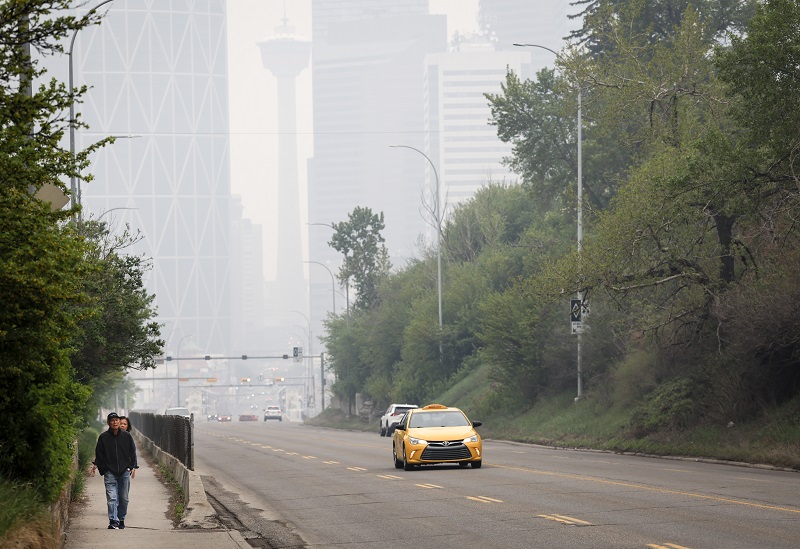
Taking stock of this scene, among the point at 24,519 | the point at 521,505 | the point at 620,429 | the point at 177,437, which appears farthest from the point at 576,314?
the point at 24,519

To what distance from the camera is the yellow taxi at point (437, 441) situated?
2936 centimetres

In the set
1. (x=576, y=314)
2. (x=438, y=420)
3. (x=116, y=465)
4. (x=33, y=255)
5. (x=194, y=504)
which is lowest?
(x=194, y=504)

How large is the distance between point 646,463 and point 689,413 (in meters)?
6.39

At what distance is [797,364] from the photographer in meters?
33.9

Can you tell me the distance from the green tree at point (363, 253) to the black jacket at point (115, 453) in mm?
79839

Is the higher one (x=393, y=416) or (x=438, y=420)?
(x=438, y=420)

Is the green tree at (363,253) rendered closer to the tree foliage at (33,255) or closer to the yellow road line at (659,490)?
the yellow road line at (659,490)

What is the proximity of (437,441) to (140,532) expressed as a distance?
13.0 m

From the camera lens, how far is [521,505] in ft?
64.1

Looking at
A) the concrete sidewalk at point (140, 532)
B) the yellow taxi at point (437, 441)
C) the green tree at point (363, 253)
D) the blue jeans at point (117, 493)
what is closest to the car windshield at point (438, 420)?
the yellow taxi at point (437, 441)

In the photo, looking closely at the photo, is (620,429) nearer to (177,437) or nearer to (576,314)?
(576,314)

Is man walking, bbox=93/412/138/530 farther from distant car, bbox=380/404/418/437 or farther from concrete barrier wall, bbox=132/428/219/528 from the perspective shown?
distant car, bbox=380/404/418/437

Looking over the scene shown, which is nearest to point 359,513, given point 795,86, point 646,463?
point 646,463

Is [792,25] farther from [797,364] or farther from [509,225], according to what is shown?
[509,225]
